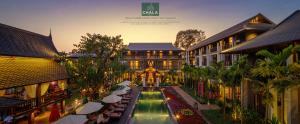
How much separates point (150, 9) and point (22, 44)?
39.0 ft

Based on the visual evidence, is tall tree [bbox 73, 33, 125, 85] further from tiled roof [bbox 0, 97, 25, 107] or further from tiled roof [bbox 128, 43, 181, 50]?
tiled roof [bbox 128, 43, 181, 50]

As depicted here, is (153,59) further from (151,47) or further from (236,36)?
(236,36)

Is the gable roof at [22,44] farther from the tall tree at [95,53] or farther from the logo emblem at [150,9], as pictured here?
the logo emblem at [150,9]

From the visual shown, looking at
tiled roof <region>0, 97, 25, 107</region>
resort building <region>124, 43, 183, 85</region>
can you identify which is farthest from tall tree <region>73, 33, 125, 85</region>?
resort building <region>124, 43, 183, 85</region>

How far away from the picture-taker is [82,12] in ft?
115

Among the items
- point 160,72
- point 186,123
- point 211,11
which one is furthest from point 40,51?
point 160,72

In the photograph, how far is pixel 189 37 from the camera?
74562mm

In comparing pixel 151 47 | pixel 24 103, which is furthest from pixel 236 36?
pixel 151 47

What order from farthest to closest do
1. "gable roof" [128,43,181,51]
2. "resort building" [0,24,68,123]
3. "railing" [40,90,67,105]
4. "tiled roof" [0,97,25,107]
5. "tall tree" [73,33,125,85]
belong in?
1. "gable roof" [128,43,181,51]
2. "tall tree" [73,33,125,85]
3. "railing" [40,90,67,105]
4. "resort building" [0,24,68,123]
5. "tiled roof" [0,97,25,107]

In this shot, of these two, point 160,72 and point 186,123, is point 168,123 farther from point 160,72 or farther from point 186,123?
point 160,72

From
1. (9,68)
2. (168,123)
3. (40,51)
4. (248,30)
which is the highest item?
(248,30)

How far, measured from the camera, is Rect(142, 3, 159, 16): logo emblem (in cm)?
1852

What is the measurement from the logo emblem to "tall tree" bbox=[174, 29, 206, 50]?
2229 inches

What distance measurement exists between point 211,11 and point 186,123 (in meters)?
23.9
